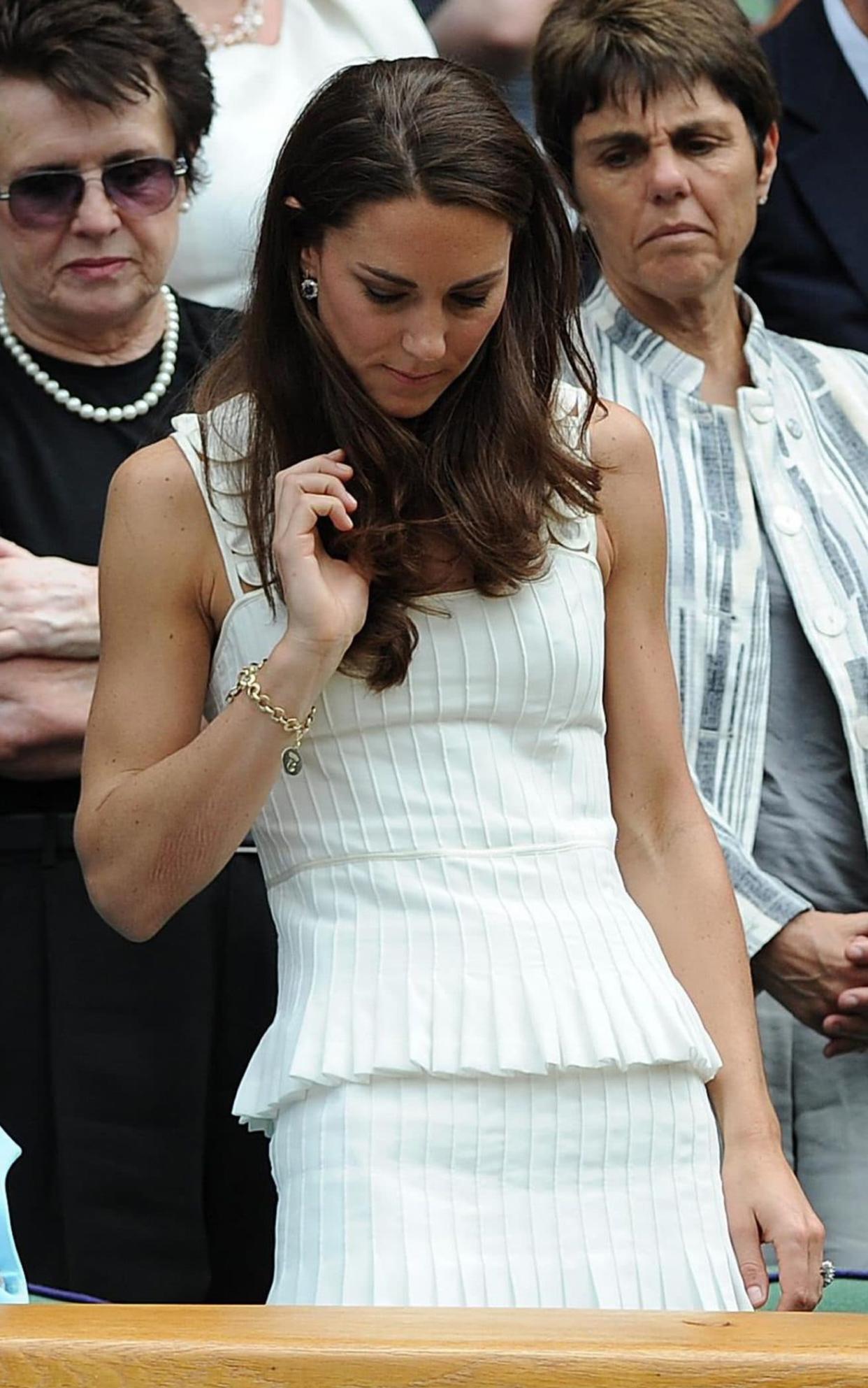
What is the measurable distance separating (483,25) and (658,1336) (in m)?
2.44

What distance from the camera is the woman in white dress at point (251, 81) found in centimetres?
281

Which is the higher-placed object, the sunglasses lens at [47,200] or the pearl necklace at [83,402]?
the sunglasses lens at [47,200]

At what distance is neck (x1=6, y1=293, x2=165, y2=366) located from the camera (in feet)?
8.21

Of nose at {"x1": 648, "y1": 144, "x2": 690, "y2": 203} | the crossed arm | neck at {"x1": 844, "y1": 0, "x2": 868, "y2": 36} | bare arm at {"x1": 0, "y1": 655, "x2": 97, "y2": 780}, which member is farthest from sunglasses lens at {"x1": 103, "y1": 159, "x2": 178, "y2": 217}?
neck at {"x1": 844, "y1": 0, "x2": 868, "y2": 36}

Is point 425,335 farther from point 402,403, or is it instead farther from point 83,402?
point 83,402

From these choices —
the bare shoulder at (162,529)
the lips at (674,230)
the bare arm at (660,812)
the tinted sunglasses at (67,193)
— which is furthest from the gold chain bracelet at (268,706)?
the lips at (674,230)

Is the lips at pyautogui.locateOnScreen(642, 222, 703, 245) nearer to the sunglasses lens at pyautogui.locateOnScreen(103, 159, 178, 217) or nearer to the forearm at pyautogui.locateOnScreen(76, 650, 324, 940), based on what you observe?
the sunglasses lens at pyautogui.locateOnScreen(103, 159, 178, 217)

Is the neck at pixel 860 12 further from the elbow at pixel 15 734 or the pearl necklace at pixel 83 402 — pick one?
the elbow at pixel 15 734

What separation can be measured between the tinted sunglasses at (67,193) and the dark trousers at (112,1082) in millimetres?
671

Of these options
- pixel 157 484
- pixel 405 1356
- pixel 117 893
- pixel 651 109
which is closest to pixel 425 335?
pixel 157 484

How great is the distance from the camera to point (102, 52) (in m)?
2.45

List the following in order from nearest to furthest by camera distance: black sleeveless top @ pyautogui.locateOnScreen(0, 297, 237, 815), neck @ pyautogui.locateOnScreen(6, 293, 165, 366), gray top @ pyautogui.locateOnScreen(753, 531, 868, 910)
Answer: black sleeveless top @ pyautogui.locateOnScreen(0, 297, 237, 815) < neck @ pyautogui.locateOnScreen(6, 293, 165, 366) < gray top @ pyautogui.locateOnScreen(753, 531, 868, 910)

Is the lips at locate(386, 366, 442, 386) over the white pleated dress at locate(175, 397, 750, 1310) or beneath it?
over

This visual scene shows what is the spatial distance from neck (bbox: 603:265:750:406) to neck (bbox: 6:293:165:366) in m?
0.67
